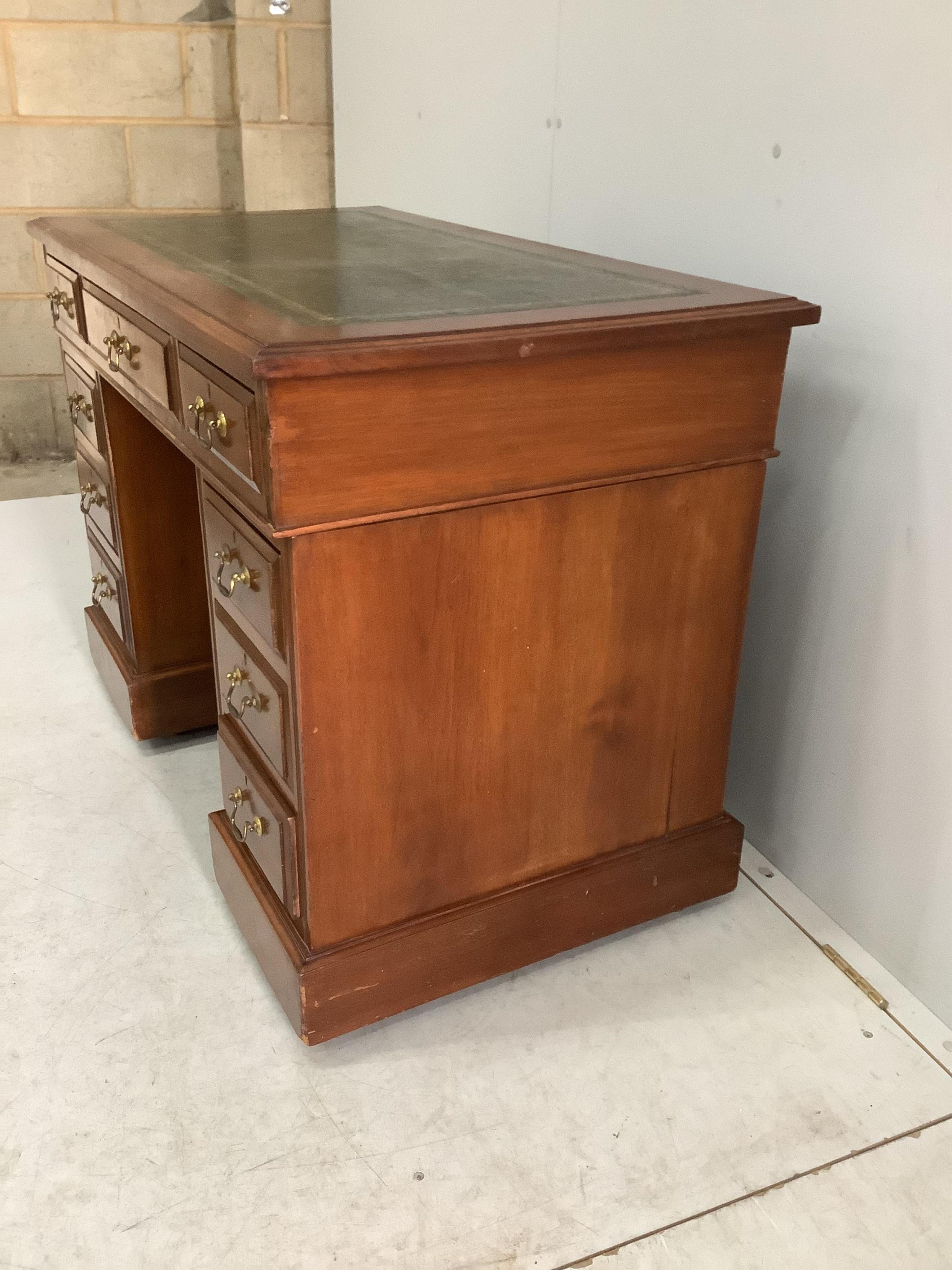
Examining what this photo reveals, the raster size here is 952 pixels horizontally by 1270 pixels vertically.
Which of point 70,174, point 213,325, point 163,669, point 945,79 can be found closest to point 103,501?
point 163,669

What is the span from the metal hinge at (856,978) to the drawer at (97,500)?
1.38 metres

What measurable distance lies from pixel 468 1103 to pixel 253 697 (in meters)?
0.57

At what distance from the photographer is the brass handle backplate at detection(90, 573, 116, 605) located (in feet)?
7.00

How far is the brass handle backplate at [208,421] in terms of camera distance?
1212 millimetres

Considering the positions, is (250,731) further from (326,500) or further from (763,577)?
(763,577)

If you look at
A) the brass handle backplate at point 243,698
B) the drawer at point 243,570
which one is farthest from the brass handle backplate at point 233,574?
the brass handle backplate at point 243,698

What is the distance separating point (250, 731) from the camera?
148 cm

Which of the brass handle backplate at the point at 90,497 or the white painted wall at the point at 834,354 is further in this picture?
the brass handle backplate at the point at 90,497

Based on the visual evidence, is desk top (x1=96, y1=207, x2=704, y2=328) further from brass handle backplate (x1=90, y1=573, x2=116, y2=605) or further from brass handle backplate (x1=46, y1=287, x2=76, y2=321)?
brass handle backplate (x1=90, y1=573, x2=116, y2=605)

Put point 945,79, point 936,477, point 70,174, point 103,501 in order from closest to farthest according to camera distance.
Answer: point 945,79
point 936,477
point 103,501
point 70,174

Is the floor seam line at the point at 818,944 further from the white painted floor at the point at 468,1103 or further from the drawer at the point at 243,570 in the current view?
the drawer at the point at 243,570

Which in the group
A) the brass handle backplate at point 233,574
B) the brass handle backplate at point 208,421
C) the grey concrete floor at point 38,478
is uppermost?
the brass handle backplate at point 208,421

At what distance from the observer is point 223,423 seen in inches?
47.5

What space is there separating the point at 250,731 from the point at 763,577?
82cm
